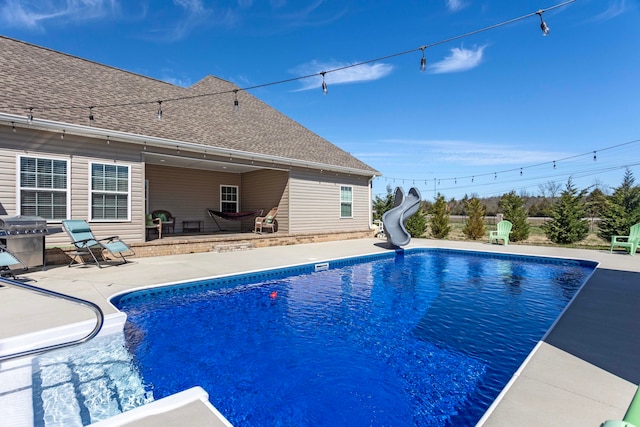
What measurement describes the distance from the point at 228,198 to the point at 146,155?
15.3 ft

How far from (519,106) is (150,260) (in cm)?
1576

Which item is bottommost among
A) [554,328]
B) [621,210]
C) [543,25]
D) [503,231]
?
[554,328]

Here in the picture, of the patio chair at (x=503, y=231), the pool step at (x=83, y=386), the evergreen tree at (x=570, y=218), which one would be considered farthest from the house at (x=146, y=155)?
the evergreen tree at (x=570, y=218)

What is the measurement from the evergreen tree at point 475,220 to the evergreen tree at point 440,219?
2.96 ft

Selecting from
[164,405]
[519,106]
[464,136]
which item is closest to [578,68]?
[519,106]

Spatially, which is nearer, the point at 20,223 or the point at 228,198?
the point at 20,223

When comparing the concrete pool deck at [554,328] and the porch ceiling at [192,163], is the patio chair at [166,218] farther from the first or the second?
the concrete pool deck at [554,328]

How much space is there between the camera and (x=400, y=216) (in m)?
10.6

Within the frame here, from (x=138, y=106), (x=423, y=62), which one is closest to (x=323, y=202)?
(x=138, y=106)

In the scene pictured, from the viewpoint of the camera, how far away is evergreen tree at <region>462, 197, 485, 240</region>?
13.3 m

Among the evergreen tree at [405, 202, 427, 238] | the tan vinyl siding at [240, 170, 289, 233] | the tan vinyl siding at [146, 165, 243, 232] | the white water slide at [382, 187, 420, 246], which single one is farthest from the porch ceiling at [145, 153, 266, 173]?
the evergreen tree at [405, 202, 427, 238]

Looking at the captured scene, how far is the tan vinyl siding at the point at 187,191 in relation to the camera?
415 inches

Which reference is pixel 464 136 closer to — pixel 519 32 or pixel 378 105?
pixel 378 105

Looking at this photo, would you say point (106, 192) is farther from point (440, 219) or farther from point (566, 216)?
point (566, 216)
